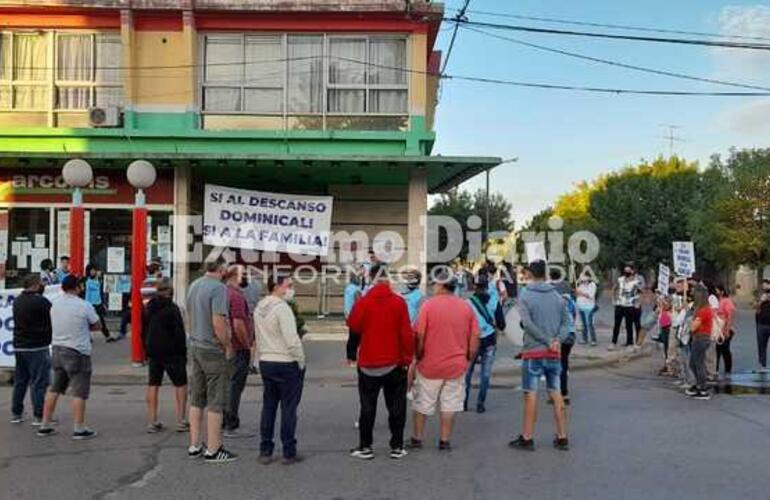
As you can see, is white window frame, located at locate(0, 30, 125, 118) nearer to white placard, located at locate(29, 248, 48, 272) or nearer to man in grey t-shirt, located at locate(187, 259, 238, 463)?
white placard, located at locate(29, 248, 48, 272)

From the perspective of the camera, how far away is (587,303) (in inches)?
730

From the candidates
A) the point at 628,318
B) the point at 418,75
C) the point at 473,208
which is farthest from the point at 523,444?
the point at 473,208

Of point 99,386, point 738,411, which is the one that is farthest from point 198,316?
point 738,411

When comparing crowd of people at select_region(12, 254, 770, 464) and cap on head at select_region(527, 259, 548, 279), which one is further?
cap on head at select_region(527, 259, 548, 279)

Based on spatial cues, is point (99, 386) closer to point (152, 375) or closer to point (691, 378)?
point (152, 375)

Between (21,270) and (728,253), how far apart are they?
33.1 meters

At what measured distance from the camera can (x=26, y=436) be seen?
9.01 metres

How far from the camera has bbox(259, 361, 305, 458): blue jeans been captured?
779cm

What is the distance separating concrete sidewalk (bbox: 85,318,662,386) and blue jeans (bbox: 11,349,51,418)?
3.63 m

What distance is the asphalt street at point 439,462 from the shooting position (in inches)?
269

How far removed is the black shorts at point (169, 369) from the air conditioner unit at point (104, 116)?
477 inches

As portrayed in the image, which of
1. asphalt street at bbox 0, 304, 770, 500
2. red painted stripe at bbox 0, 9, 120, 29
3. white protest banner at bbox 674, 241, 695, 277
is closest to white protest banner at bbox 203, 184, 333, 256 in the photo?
red painted stripe at bbox 0, 9, 120, 29

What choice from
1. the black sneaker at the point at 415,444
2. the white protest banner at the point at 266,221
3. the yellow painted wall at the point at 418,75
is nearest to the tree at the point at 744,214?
the yellow painted wall at the point at 418,75

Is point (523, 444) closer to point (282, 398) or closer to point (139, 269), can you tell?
point (282, 398)
